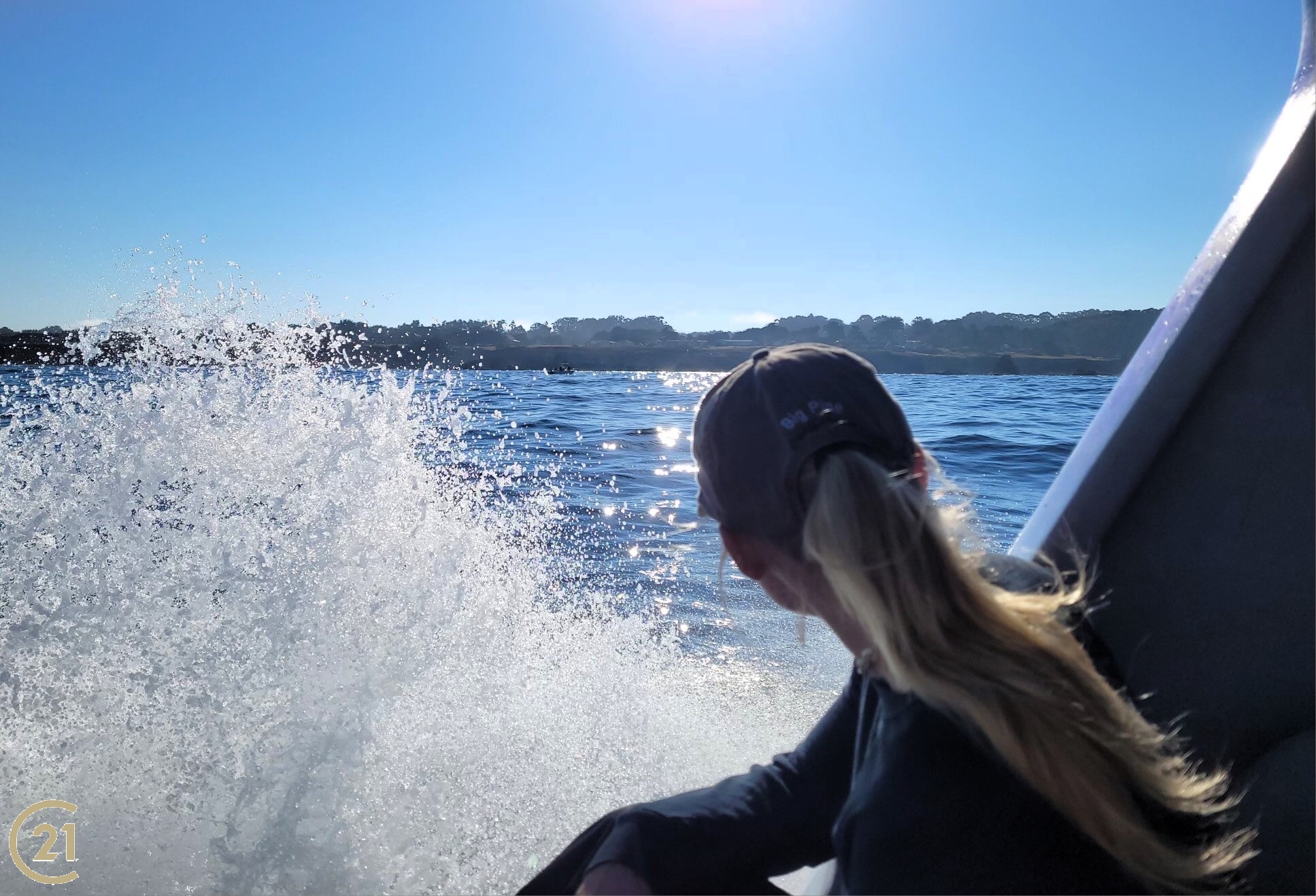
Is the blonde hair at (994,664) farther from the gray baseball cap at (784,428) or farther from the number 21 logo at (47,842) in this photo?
the number 21 logo at (47,842)

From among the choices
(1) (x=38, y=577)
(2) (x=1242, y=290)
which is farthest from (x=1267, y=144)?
(1) (x=38, y=577)

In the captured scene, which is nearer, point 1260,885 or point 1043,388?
point 1260,885

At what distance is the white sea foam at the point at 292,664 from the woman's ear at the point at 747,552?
5.76 feet

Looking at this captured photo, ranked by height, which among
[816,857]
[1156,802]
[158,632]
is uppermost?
[1156,802]

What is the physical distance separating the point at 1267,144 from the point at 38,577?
16.1 ft

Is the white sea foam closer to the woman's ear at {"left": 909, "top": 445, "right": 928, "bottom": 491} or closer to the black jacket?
the black jacket

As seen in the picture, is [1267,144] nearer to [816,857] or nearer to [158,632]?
[816,857]

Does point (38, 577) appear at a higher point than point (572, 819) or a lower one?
higher

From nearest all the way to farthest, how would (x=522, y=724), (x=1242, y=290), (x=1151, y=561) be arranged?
(x=1242, y=290), (x=1151, y=561), (x=522, y=724)

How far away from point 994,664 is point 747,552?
0.35 metres

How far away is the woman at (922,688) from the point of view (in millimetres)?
877

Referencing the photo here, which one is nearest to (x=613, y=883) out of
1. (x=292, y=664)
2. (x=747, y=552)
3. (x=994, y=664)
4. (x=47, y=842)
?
(x=747, y=552)

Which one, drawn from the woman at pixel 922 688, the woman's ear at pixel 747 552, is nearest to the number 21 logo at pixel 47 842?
the woman at pixel 922 688

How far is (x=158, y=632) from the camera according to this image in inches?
132
